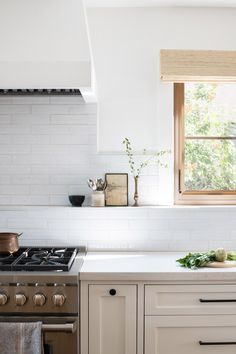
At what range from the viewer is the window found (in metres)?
3.11

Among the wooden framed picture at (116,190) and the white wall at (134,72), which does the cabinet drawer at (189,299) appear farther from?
the white wall at (134,72)

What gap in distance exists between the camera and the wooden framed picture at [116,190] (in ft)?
9.81

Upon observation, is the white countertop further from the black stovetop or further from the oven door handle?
the oven door handle

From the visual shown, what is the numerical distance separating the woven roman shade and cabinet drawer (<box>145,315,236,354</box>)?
1.67 m

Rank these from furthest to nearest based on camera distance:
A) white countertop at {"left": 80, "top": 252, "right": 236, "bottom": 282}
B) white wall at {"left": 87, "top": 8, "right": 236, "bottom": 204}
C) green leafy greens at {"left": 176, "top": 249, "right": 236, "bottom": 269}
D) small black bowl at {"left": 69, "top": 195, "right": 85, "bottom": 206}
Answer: white wall at {"left": 87, "top": 8, "right": 236, "bottom": 204}, small black bowl at {"left": 69, "top": 195, "right": 85, "bottom": 206}, green leafy greens at {"left": 176, "top": 249, "right": 236, "bottom": 269}, white countertop at {"left": 80, "top": 252, "right": 236, "bottom": 282}

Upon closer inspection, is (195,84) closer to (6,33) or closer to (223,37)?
(223,37)

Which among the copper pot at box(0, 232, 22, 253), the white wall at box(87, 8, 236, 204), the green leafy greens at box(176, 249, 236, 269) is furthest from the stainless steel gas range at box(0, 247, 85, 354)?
the white wall at box(87, 8, 236, 204)

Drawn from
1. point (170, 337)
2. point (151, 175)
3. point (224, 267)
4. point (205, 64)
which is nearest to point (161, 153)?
point (151, 175)

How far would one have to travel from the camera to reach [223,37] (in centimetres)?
306

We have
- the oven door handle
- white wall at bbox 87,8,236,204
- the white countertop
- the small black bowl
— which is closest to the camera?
the oven door handle

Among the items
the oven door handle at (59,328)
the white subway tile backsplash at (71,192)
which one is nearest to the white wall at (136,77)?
the white subway tile backsplash at (71,192)

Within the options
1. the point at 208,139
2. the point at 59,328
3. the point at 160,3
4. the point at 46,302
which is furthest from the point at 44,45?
the point at 59,328

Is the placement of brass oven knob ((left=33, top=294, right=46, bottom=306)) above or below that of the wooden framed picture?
below

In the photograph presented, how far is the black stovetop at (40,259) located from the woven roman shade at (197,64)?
1451mm
